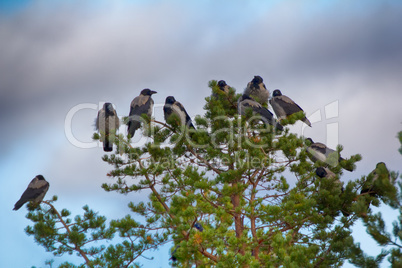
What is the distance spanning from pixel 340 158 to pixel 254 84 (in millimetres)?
2997

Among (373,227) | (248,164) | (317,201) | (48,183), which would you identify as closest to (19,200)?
(48,183)

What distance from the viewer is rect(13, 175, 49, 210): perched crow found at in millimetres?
12984

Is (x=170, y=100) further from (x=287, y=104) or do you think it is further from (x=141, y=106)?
(x=287, y=104)

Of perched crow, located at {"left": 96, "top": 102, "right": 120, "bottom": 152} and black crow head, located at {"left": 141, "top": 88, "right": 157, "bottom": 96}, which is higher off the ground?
black crow head, located at {"left": 141, "top": 88, "right": 157, "bottom": 96}

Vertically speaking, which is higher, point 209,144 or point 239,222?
point 209,144

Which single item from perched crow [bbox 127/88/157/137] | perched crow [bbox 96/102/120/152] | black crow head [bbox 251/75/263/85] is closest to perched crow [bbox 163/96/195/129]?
perched crow [bbox 127/88/157/137]

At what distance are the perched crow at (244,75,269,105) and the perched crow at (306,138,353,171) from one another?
1.84 metres

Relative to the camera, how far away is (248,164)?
34.5 ft

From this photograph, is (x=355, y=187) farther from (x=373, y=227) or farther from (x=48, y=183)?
(x=48, y=183)

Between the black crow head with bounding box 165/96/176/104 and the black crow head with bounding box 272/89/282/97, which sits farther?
the black crow head with bounding box 272/89/282/97

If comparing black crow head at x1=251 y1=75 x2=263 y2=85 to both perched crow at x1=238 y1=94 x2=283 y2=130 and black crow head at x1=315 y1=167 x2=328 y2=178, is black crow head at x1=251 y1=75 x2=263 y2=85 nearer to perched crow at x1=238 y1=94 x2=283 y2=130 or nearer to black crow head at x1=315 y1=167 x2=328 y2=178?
perched crow at x1=238 y1=94 x2=283 y2=130

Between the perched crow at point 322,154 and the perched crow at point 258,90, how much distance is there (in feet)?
6.04

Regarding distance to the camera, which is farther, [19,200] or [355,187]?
[19,200]

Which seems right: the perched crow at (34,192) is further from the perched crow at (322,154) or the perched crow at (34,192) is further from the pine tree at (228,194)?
the perched crow at (322,154)
